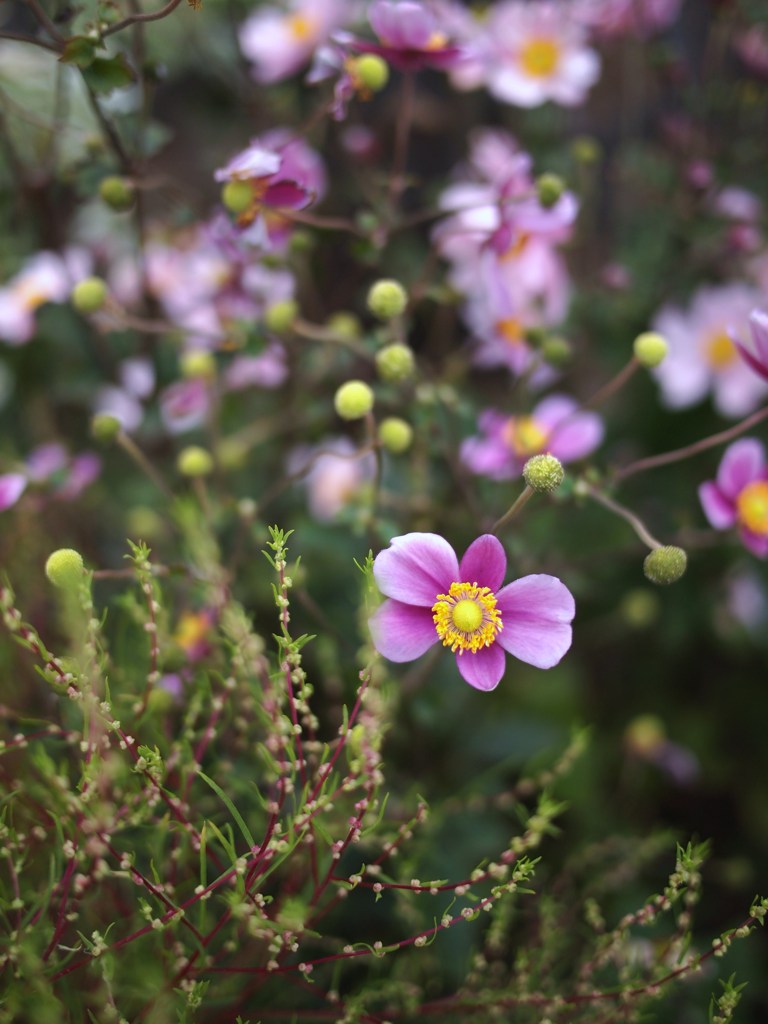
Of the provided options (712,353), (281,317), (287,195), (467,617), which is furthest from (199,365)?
(712,353)

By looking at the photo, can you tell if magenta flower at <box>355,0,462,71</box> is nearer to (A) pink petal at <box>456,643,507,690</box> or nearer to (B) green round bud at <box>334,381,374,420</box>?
(B) green round bud at <box>334,381,374,420</box>

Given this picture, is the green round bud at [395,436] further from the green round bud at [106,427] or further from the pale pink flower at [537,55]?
the pale pink flower at [537,55]

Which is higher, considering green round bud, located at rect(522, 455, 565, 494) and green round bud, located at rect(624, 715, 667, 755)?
green round bud, located at rect(522, 455, 565, 494)

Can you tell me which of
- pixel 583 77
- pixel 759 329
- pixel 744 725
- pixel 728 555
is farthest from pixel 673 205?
pixel 744 725

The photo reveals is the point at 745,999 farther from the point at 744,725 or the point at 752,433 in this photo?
the point at 752,433

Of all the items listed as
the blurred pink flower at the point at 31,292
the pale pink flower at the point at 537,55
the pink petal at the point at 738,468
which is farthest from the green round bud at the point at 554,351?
the blurred pink flower at the point at 31,292

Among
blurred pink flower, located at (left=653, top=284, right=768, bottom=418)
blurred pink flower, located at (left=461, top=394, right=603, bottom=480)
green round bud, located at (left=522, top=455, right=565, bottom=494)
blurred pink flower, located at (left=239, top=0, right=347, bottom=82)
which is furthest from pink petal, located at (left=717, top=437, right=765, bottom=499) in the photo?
blurred pink flower, located at (left=239, top=0, right=347, bottom=82)

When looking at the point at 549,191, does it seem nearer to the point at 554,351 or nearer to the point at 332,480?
the point at 554,351
